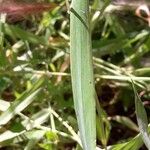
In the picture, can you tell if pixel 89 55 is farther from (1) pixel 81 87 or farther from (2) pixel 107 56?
(2) pixel 107 56

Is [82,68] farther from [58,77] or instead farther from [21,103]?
[58,77]

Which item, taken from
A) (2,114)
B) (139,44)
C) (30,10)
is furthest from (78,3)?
(139,44)

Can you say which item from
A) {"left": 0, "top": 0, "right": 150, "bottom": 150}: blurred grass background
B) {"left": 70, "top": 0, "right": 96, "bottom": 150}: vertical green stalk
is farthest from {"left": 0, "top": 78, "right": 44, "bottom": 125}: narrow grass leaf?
{"left": 70, "top": 0, "right": 96, "bottom": 150}: vertical green stalk

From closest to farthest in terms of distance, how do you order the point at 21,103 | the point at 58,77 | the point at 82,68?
the point at 82,68 < the point at 21,103 < the point at 58,77

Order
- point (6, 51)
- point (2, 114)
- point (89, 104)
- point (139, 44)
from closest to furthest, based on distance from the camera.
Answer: point (89, 104) → point (2, 114) → point (6, 51) → point (139, 44)

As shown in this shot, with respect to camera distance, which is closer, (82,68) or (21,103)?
(82,68)

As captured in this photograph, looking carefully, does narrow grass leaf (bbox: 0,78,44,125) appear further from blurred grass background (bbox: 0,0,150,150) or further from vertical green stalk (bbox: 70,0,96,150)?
vertical green stalk (bbox: 70,0,96,150)

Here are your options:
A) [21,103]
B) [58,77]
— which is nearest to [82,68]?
[21,103]

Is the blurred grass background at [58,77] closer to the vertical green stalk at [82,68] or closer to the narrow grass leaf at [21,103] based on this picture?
the narrow grass leaf at [21,103]
